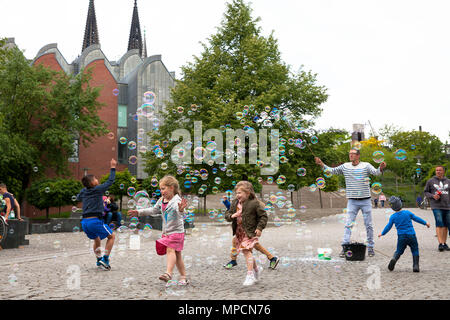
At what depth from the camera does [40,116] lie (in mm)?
29781

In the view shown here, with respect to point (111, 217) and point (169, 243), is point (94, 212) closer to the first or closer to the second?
point (169, 243)

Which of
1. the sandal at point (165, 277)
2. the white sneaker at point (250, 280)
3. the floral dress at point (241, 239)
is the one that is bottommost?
the white sneaker at point (250, 280)

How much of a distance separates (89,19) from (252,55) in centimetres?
7401

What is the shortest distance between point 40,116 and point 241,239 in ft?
90.9

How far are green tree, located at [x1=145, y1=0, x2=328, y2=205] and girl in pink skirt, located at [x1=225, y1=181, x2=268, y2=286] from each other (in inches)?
492

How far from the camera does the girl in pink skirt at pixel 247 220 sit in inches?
222

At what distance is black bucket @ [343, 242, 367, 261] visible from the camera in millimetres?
7223

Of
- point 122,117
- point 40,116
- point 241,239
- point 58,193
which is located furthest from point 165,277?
point 122,117

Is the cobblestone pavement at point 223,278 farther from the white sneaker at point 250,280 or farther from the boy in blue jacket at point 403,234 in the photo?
the boy in blue jacket at point 403,234

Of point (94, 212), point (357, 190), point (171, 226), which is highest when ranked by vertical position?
point (357, 190)

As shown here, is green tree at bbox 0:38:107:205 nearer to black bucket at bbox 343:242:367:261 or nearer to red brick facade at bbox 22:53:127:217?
red brick facade at bbox 22:53:127:217

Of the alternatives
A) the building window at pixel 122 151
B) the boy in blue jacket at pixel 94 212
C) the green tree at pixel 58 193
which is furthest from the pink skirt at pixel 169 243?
the building window at pixel 122 151

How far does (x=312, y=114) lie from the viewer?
23.0m

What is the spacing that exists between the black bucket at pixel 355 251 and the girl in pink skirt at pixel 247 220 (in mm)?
2080
